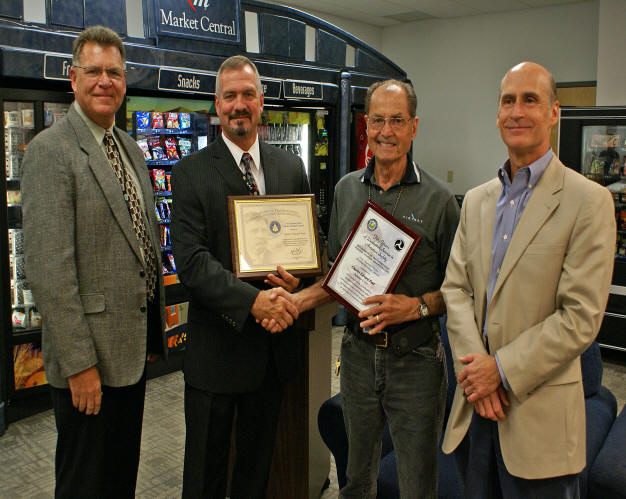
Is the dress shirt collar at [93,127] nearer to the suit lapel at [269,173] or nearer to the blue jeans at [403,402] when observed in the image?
the suit lapel at [269,173]

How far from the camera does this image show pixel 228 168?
6.73 feet

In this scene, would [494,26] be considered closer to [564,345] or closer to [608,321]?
[608,321]

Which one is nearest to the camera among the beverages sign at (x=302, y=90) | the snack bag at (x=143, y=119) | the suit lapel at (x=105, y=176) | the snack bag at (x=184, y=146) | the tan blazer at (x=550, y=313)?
the tan blazer at (x=550, y=313)

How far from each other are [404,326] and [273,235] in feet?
1.78

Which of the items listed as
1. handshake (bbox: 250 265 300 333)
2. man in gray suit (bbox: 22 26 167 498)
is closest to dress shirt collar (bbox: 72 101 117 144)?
man in gray suit (bbox: 22 26 167 498)

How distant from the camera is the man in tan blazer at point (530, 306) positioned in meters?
1.49

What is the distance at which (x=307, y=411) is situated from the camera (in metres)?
2.50

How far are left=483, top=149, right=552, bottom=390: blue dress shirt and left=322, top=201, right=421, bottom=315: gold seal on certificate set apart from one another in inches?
10.5

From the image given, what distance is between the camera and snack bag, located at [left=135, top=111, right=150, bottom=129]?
4.42 meters

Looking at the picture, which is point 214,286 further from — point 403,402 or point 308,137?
point 308,137

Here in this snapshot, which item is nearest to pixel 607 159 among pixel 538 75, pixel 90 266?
pixel 538 75

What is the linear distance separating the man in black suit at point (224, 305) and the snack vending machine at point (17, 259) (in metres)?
2.05

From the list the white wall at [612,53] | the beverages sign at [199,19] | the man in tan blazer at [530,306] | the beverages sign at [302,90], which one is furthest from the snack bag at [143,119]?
the white wall at [612,53]

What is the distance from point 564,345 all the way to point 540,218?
33 cm
